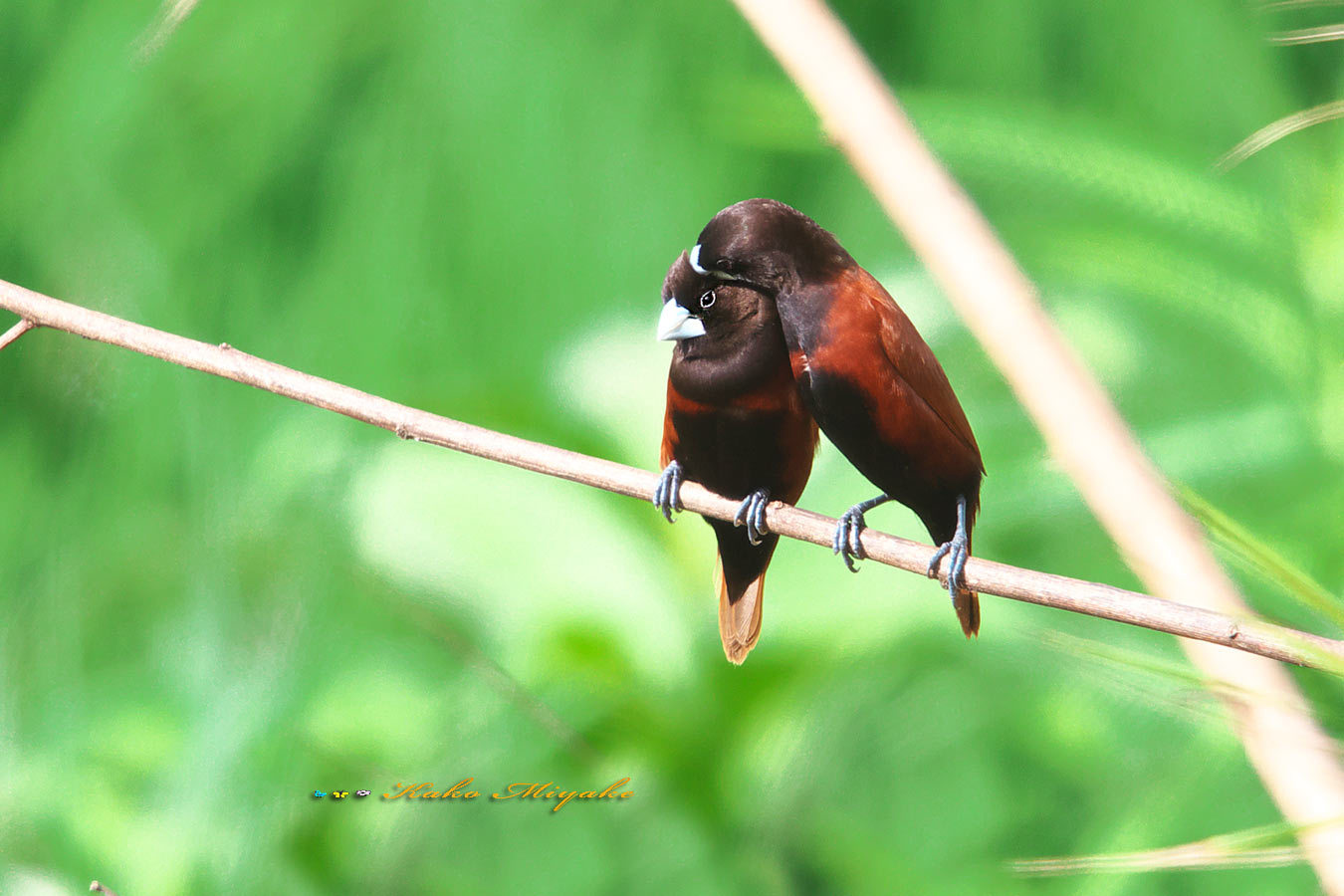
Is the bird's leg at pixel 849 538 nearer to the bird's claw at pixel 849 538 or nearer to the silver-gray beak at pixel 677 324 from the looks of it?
the bird's claw at pixel 849 538

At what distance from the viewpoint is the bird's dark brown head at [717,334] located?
1.71 ft

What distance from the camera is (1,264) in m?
1.19

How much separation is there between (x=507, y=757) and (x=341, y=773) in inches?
6.8


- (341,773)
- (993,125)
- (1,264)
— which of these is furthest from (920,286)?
(1,264)

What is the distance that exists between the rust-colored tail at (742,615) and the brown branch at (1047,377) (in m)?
0.18

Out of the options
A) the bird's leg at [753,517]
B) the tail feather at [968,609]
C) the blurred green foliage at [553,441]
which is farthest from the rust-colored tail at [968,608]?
the blurred green foliage at [553,441]

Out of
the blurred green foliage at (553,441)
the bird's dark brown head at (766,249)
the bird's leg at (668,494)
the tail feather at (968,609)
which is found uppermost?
the bird's dark brown head at (766,249)

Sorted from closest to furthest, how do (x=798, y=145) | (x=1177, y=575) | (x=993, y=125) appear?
1. (x=1177, y=575)
2. (x=993, y=125)
3. (x=798, y=145)

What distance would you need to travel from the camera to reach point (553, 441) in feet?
3.36

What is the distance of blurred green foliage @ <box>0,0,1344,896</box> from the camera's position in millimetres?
Result: 1004

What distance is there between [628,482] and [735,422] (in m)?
0.08

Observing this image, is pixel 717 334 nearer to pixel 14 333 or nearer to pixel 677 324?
pixel 677 324

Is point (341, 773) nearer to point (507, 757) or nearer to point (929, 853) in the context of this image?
point (507, 757)

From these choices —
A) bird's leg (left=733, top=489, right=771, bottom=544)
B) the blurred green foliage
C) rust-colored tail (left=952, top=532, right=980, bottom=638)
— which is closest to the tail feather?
rust-colored tail (left=952, top=532, right=980, bottom=638)
